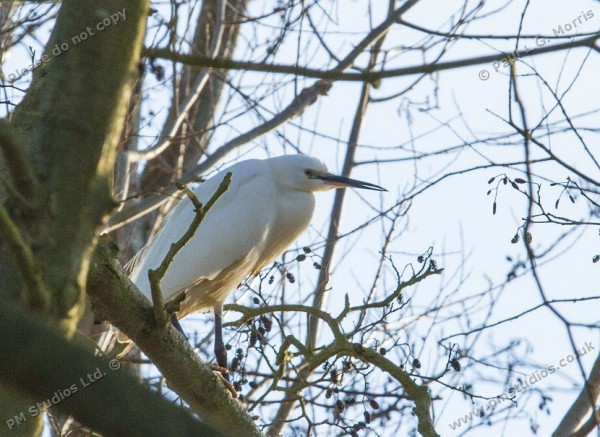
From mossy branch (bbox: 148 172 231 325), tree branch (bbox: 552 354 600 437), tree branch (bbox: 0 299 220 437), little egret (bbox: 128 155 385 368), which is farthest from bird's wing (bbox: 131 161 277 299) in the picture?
tree branch (bbox: 0 299 220 437)

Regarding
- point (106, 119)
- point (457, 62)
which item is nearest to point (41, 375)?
point (106, 119)

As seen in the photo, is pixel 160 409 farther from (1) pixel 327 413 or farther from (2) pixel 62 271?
(1) pixel 327 413

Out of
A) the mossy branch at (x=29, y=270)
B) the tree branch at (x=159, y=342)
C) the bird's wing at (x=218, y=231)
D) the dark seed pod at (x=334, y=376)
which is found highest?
the bird's wing at (x=218, y=231)

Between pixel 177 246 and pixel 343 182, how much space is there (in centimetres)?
346

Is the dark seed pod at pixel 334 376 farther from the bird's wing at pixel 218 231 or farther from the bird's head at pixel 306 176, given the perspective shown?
the bird's head at pixel 306 176

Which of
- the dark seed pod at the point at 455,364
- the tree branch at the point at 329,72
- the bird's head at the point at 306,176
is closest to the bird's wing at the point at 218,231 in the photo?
the bird's head at the point at 306,176

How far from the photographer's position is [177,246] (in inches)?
96.3

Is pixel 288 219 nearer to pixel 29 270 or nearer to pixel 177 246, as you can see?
pixel 177 246

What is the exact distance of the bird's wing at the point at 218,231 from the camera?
5336mm

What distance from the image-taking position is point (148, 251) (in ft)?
17.8

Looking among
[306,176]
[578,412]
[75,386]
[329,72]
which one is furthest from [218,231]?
[75,386]

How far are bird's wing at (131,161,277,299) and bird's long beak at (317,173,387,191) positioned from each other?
38 cm

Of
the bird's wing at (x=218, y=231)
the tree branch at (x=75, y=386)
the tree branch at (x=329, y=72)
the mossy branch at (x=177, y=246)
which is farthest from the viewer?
the bird's wing at (x=218, y=231)

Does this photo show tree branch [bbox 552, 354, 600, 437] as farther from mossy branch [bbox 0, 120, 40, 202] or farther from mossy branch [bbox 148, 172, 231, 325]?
mossy branch [bbox 0, 120, 40, 202]
